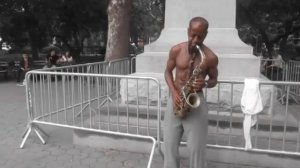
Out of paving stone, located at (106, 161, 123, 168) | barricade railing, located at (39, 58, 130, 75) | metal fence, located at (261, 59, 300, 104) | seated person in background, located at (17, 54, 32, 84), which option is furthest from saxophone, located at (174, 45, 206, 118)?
seated person in background, located at (17, 54, 32, 84)

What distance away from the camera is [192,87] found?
3732 millimetres

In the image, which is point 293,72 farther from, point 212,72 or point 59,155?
point 59,155

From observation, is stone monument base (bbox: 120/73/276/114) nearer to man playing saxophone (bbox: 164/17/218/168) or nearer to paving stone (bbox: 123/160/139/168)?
paving stone (bbox: 123/160/139/168)

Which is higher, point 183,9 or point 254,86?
point 183,9

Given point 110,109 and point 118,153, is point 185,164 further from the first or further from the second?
point 110,109

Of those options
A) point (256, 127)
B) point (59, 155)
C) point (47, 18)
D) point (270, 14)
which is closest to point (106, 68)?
point (59, 155)

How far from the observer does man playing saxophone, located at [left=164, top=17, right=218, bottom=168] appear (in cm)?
372

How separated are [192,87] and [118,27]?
9332 mm

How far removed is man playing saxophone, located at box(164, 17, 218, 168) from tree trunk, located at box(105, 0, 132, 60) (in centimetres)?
874

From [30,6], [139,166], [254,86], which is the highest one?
[30,6]

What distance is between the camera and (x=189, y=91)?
3.75 m

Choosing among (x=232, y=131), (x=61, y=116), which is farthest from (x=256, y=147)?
(x=61, y=116)

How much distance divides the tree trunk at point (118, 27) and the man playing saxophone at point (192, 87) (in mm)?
8738

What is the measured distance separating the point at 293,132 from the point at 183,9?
10.3 feet
